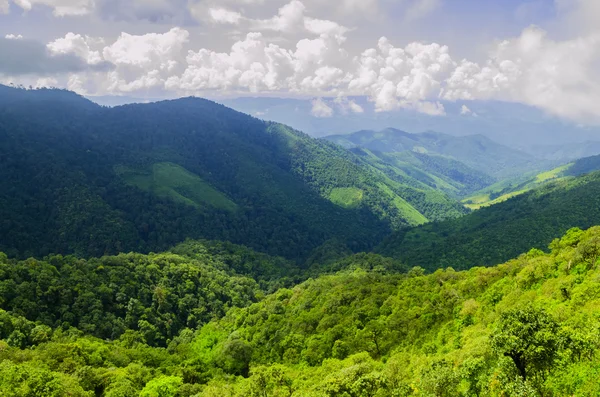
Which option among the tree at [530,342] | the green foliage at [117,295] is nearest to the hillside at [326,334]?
the tree at [530,342]

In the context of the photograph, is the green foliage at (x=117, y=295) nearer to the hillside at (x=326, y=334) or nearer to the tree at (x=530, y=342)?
the hillside at (x=326, y=334)

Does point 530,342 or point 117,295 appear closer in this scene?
A: point 530,342

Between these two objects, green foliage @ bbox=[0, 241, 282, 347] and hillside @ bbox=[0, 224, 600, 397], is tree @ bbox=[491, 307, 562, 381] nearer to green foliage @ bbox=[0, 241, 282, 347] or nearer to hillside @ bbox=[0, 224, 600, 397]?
hillside @ bbox=[0, 224, 600, 397]

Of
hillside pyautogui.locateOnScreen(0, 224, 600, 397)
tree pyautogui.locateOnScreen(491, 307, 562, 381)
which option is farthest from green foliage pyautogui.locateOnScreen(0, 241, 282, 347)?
tree pyautogui.locateOnScreen(491, 307, 562, 381)

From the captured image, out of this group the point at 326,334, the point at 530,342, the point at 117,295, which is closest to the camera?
the point at 530,342

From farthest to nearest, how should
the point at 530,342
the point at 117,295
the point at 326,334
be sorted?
the point at 117,295 < the point at 326,334 < the point at 530,342

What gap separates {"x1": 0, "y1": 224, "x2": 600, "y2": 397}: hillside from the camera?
102 feet

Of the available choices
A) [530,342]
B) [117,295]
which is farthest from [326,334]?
[117,295]

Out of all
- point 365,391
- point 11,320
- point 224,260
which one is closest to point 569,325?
point 365,391

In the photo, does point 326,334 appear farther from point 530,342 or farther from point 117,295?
point 117,295

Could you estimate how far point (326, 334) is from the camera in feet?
261

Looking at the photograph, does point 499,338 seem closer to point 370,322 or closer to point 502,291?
point 502,291

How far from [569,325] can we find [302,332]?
199 feet

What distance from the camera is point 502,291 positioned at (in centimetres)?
6619
